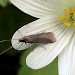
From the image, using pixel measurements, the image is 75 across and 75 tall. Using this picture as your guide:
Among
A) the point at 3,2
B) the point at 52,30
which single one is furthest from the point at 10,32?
the point at 52,30

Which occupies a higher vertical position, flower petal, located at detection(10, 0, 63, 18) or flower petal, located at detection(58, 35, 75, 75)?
flower petal, located at detection(10, 0, 63, 18)

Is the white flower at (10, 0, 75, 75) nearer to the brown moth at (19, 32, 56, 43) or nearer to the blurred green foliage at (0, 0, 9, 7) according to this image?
the brown moth at (19, 32, 56, 43)

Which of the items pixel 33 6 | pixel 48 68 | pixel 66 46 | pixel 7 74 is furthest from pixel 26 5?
pixel 7 74

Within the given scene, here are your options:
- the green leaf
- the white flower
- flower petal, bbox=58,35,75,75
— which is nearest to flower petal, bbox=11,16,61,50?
the white flower

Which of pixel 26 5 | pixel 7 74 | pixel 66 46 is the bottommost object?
pixel 7 74

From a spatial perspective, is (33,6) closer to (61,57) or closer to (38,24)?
(38,24)

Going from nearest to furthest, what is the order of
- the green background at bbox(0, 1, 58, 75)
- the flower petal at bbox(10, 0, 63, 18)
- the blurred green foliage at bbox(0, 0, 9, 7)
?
the flower petal at bbox(10, 0, 63, 18) → the blurred green foliage at bbox(0, 0, 9, 7) → the green background at bbox(0, 1, 58, 75)

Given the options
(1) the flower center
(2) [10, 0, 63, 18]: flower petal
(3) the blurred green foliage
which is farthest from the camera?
(3) the blurred green foliage
